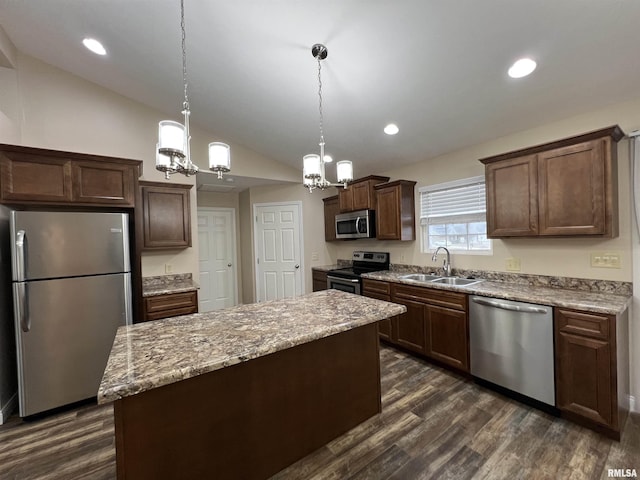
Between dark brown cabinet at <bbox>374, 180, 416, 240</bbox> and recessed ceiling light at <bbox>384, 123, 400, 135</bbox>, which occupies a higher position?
recessed ceiling light at <bbox>384, 123, 400, 135</bbox>

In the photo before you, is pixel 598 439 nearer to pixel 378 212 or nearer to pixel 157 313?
pixel 378 212

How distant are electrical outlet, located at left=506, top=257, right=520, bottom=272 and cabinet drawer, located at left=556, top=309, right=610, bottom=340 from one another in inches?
32.6

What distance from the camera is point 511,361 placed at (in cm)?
226

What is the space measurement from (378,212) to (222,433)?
10.4 feet

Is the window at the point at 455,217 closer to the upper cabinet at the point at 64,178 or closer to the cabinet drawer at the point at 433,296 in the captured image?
the cabinet drawer at the point at 433,296

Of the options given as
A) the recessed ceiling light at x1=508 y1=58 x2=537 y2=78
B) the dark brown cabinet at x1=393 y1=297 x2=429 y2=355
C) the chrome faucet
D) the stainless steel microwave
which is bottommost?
the dark brown cabinet at x1=393 y1=297 x2=429 y2=355

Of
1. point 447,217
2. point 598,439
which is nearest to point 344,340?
point 598,439

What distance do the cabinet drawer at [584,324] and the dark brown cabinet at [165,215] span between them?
3.77 meters

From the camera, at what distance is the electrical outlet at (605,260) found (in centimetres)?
218

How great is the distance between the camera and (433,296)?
9.30 feet

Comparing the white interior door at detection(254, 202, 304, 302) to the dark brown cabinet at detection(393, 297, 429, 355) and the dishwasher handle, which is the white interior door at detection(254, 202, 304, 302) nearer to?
the dark brown cabinet at detection(393, 297, 429, 355)

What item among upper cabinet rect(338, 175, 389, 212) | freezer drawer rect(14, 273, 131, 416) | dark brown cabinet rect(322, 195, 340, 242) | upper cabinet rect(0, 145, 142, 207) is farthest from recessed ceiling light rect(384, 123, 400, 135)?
freezer drawer rect(14, 273, 131, 416)

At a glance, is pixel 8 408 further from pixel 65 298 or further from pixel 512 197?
pixel 512 197

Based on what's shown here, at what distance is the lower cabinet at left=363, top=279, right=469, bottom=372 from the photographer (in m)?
2.62
